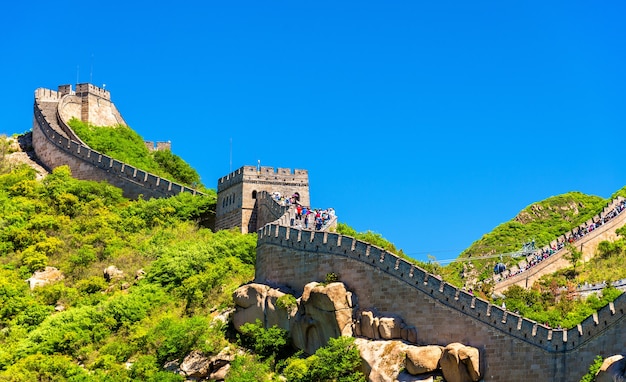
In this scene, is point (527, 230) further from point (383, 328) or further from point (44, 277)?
point (383, 328)

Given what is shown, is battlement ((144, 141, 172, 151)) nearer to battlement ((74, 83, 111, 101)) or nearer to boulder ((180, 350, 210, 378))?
battlement ((74, 83, 111, 101))

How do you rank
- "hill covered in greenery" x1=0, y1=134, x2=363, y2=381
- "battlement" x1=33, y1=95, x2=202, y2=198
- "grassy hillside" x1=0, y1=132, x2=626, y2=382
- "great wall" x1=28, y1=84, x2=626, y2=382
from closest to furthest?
"great wall" x1=28, y1=84, x2=626, y2=382, "grassy hillside" x1=0, y1=132, x2=626, y2=382, "hill covered in greenery" x1=0, y1=134, x2=363, y2=381, "battlement" x1=33, y1=95, x2=202, y2=198

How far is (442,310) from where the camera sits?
50.3 metres

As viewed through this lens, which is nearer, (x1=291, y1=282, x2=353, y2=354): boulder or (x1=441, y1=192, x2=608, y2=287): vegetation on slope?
(x1=291, y1=282, x2=353, y2=354): boulder

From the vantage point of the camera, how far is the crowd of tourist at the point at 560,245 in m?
65.9

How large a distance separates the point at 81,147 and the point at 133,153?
4922 mm

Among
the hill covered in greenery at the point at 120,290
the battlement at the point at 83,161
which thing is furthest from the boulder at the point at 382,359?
the battlement at the point at 83,161

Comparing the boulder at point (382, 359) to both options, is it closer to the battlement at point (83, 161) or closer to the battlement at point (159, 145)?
the battlement at point (83, 161)

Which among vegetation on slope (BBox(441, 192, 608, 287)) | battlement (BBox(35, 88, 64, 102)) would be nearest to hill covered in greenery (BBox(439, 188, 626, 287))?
vegetation on slope (BBox(441, 192, 608, 287))

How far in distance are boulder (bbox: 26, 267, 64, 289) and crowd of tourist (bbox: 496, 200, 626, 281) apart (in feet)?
75.8

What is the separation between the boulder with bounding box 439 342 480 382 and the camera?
Result: 48.0 meters

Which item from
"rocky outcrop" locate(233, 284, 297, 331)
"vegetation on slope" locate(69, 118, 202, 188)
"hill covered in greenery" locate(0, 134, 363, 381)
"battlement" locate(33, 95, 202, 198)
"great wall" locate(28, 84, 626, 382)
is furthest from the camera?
"vegetation on slope" locate(69, 118, 202, 188)

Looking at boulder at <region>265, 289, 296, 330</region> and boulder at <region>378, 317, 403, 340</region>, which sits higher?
boulder at <region>265, 289, 296, 330</region>

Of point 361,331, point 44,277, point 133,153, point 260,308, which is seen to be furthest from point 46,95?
point 361,331
